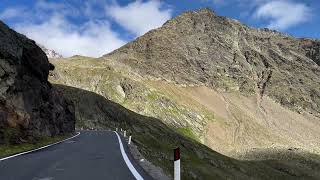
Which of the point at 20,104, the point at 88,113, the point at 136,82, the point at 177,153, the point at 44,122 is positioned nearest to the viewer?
the point at 177,153

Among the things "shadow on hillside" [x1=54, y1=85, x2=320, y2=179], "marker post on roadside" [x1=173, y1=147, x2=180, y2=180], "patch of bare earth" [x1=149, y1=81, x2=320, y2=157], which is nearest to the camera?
"marker post on roadside" [x1=173, y1=147, x2=180, y2=180]

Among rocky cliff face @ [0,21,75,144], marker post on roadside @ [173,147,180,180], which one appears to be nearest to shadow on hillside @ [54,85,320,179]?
rocky cliff face @ [0,21,75,144]

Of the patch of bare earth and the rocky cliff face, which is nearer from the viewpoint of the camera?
the rocky cliff face

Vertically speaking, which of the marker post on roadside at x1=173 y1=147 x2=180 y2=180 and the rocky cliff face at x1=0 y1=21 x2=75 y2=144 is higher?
the rocky cliff face at x1=0 y1=21 x2=75 y2=144

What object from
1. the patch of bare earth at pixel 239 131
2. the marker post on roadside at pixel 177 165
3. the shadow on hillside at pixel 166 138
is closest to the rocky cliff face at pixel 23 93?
the marker post on roadside at pixel 177 165

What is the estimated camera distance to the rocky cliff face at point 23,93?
105 feet

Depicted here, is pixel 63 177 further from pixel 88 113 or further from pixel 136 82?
pixel 136 82

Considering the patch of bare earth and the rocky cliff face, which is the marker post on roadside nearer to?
the rocky cliff face

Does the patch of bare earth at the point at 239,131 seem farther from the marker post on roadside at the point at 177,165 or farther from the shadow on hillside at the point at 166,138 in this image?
the marker post on roadside at the point at 177,165

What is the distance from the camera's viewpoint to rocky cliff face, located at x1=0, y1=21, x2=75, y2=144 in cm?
3200

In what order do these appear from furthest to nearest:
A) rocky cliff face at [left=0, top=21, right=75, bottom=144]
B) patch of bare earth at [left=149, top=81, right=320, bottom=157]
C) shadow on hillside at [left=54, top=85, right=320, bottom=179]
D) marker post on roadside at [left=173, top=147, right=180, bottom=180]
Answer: patch of bare earth at [left=149, top=81, right=320, bottom=157], shadow on hillside at [left=54, top=85, right=320, bottom=179], rocky cliff face at [left=0, top=21, right=75, bottom=144], marker post on roadside at [left=173, top=147, right=180, bottom=180]

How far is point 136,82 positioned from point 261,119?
57006mm

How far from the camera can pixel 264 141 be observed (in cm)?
17388

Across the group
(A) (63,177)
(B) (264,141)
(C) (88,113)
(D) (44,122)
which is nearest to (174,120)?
(B) (264,141)
